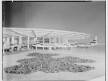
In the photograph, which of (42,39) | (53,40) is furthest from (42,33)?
(53,40)

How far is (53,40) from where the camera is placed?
8.86 ft

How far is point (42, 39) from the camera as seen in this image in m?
2.69

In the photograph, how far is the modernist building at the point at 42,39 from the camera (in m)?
2.64

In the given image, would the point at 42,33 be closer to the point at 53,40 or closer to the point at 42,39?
the point at 42,39

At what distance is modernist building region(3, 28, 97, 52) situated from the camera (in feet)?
8.66

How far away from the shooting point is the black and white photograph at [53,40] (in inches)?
104

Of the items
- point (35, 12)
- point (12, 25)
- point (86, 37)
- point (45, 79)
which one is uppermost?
point (35, 12)

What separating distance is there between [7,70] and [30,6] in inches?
41.2

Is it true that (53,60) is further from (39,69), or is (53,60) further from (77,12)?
(77,12)

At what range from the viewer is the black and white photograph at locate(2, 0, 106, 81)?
2.64m

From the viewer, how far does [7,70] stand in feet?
8.67

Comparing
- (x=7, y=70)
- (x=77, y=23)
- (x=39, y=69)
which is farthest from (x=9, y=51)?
(x=77, y=23)

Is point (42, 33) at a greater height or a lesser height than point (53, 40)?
greater

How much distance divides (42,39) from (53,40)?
0.17m
